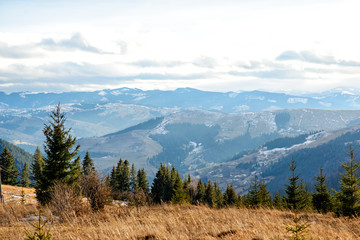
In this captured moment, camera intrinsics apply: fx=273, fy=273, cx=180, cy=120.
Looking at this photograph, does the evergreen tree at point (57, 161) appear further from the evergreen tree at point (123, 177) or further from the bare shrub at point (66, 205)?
the evergreen tree at point (123, 177)

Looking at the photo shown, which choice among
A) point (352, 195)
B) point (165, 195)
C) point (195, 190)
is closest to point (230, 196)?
point (195, 190)

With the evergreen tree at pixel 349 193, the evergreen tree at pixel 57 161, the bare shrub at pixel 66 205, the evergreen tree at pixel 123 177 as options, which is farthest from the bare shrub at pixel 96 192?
the evergreen tree at pixel 123 177

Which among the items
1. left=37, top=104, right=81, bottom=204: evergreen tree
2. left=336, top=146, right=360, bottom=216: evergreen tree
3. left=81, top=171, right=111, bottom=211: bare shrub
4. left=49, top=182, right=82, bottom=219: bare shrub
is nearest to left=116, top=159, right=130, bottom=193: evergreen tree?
left=37, top=104, right=81, bottom=204: evergreen tree

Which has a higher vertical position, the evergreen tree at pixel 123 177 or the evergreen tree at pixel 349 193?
the evergreen tree at pixel 349 193

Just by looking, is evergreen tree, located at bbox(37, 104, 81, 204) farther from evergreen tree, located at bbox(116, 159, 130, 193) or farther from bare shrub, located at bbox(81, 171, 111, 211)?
evergreen tree, located at bbox(116, 159, 130, 193)

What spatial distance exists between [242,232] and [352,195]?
24065 millimetres

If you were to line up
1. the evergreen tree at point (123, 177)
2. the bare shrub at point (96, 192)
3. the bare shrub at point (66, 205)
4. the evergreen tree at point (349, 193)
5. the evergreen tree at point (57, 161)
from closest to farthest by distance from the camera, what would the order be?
1. the bare shrub at point (66, 205)
2. the bare shrub at point (96, 192)
3. the evergreen tree at point (349, 193)
4. the evergreen tree at point (57, 161)
5. the evergreen tree at point (123, 177)

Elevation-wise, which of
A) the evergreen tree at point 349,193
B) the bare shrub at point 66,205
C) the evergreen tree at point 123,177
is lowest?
the evergreen tree at point 123,177

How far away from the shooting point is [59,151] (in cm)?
3192

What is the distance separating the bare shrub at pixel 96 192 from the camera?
14805 mm

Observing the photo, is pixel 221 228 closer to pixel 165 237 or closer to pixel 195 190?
pixel 165 237

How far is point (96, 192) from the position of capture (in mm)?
14711

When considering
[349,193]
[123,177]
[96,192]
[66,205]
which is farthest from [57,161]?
[123,177]

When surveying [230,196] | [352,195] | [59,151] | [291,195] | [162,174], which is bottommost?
[230,196]
